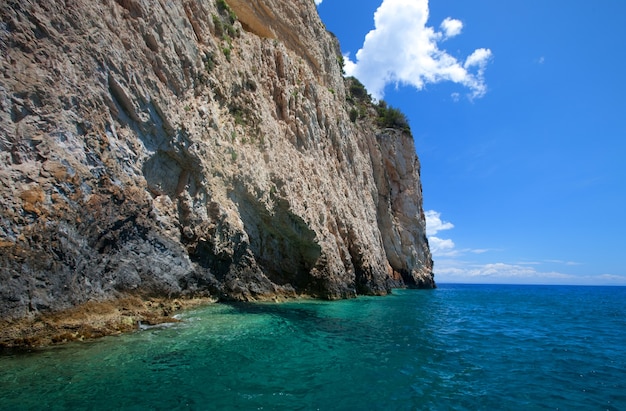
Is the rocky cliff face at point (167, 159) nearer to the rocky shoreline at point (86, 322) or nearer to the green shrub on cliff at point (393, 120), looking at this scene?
the rocky shoreline at point (86, 322)

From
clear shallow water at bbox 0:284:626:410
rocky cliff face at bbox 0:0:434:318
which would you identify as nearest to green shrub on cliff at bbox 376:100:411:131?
rocky cliff face at bbox 0:0:434:318

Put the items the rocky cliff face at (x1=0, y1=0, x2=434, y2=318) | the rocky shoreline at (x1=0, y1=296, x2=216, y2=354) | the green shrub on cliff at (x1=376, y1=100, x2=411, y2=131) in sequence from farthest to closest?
the green shrub on cliff at (x1=376, y1=100, x2=411, y2=131) < the rocky cliff face at (x1=0, y1=0, x2=434, y2=318) < the rocky shoreline at (x1=0, y1=296, x2=216, y2=354)

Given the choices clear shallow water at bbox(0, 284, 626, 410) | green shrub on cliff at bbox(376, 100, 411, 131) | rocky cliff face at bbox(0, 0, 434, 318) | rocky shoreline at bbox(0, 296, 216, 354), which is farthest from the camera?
green shrub on cliff at bbox(376, 100, 411, 131)

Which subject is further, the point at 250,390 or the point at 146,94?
the point at 146,94

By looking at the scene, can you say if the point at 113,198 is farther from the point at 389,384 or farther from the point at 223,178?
the point at 389,384

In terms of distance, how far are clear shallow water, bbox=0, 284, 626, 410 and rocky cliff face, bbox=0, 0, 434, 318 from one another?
7.11 ft

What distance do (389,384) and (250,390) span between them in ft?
9.69

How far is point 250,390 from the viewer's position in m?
6.14

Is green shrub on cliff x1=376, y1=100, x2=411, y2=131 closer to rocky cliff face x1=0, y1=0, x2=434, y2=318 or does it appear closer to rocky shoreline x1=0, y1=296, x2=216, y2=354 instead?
rocky cliff face x1=0, y1=0, x2=434, y2=318

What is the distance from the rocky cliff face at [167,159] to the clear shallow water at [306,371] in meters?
2.17

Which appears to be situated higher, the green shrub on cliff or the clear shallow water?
the green shrub on cliff

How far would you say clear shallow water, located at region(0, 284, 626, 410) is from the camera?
568 centimetres

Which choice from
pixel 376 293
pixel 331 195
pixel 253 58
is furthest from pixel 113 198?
pixel 376 293

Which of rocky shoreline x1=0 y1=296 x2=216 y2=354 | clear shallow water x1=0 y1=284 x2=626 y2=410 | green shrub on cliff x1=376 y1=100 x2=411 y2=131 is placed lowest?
clear shallow water x1=0 y1=284 x2=626 y2=410
